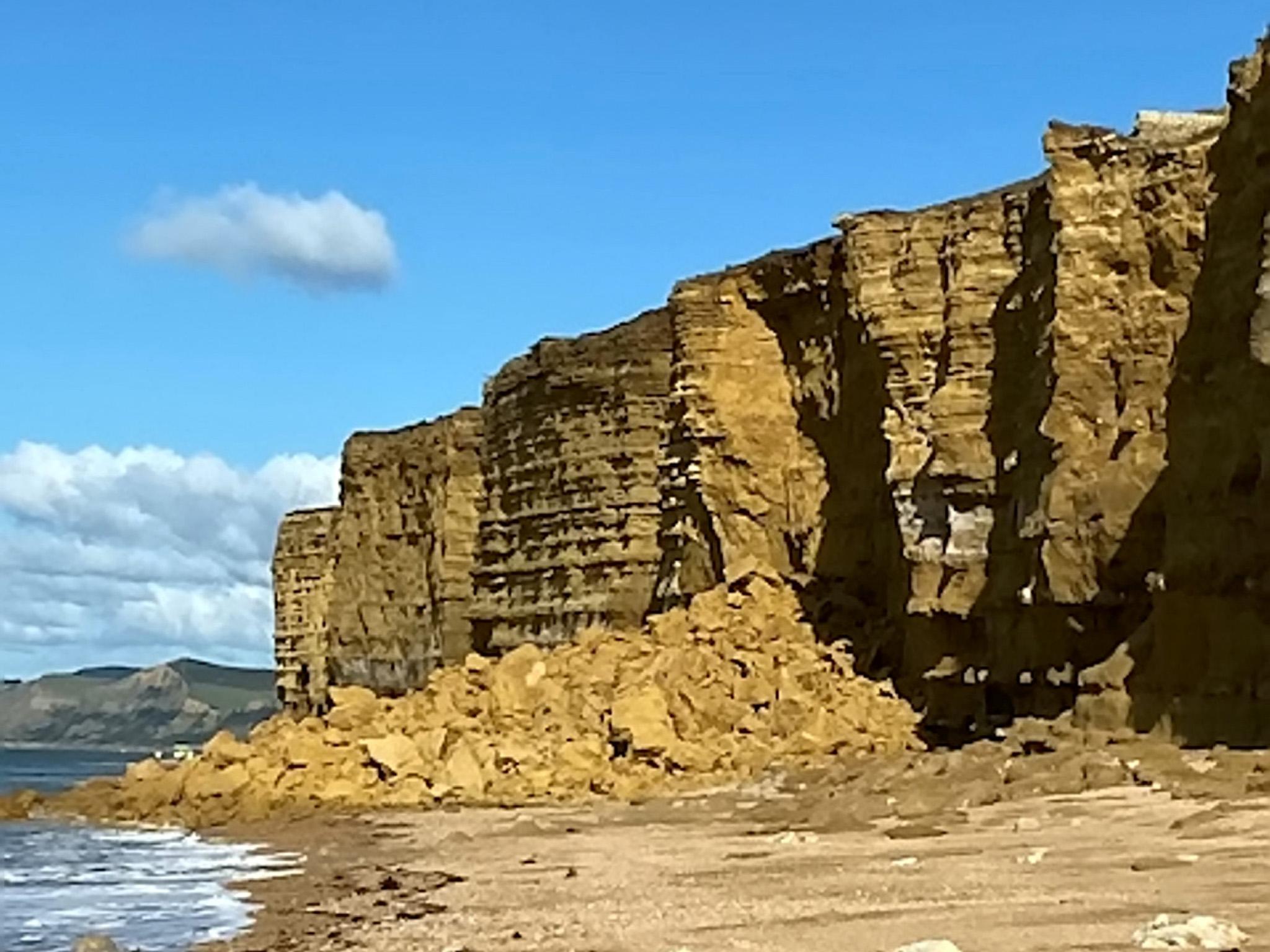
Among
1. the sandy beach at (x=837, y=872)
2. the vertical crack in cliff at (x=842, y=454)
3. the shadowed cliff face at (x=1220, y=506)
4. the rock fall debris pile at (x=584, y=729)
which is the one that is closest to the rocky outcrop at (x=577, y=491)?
the vertical crack in cliff at (x=842, y=454)

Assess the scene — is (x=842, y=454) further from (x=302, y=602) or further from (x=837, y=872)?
(x=302, y=602)

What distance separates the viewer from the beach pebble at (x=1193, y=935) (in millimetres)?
7773

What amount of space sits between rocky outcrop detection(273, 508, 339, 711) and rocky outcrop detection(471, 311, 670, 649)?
18.6 meters

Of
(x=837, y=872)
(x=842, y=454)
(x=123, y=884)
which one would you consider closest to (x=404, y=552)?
(x=842, y=454)

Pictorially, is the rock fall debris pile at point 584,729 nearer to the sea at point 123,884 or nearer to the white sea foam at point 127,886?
the sea at point 123,884

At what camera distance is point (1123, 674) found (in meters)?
19.0

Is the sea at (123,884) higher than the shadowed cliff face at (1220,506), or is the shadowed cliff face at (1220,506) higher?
the shadowed cliff face at (1220,506)

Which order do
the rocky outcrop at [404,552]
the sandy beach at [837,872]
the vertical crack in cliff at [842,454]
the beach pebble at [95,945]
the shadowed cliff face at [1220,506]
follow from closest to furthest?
the sandy beach at [837,872] < the beach pebble at [95,945] < the shadowed cliff face at [1220,506] < the vertical crack in cliff at [842,454] < the rocky outcrop at [404,552]

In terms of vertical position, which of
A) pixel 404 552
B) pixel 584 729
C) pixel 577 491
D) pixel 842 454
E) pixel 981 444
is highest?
pixel 404 552

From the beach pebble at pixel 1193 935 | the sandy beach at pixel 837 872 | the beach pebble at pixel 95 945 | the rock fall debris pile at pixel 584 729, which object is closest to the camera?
the beach pebble at pixel 1193 935

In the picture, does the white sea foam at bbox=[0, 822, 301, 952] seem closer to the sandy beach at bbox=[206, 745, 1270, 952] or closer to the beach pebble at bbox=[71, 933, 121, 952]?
the beach pebble at bbox=[71, 933, 121, 952]

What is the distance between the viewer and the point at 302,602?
65500 millimetres

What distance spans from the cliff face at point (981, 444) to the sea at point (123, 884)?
811cm

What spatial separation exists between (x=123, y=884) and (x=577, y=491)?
2234 cm
